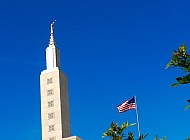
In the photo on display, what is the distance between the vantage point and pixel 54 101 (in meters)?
66.8

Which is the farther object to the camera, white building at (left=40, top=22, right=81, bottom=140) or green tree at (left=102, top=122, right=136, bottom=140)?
white building at (left=40, top=22, right=81, bottom=140)

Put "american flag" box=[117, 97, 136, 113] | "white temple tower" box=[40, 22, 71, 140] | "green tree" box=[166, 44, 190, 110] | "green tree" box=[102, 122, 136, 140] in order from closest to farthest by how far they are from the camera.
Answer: "green tree" box=[166, 44, 190, 110], "green tree" box=[102, 122, 136, 140], "american flag" box=[117, 97, 136, 113], "white temple tower" box=[40, 22, 71, 140]

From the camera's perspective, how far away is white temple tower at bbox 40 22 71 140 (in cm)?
6556

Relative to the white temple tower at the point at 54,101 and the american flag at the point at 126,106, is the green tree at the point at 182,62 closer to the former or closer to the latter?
the american flag at the point at 126,106

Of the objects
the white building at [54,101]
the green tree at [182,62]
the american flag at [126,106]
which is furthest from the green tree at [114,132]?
the white building at [54,101]

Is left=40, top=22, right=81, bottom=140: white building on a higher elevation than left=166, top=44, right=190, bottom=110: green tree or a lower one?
higher

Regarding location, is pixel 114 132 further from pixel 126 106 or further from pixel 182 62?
pixel 126 106

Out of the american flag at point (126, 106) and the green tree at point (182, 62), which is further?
the american flag at point (126, 106)

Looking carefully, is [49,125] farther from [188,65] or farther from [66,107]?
[188,65]

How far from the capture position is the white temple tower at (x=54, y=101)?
6556 cm

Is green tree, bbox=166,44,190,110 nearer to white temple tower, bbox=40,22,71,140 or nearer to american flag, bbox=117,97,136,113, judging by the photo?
american flag, bbox=117,97,136,113

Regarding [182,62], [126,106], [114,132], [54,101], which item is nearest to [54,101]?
[54,101]

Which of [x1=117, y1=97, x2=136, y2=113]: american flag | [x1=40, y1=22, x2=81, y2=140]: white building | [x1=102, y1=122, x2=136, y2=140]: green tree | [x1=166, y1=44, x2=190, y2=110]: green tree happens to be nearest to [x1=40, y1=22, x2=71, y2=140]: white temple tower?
[x1=40, y1=22, x2=81, y2=140]: white building

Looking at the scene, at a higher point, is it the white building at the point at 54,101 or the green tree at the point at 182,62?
the white building at the point at 54,101
